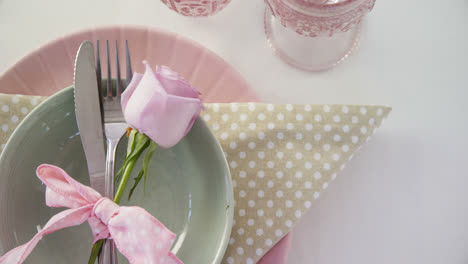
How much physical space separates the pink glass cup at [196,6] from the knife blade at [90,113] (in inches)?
4.7

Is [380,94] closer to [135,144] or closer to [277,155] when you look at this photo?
[277,155]

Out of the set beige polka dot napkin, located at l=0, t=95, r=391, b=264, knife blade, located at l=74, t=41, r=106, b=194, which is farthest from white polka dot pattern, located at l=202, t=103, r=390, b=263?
knife blade, located at l=74, t=41, r=106, b=194

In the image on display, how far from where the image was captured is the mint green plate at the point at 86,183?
34 centimetres

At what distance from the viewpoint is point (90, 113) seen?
0.35 metres

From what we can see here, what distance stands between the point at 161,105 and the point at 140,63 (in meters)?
0.15

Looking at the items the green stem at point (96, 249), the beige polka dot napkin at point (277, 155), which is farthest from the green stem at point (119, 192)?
the beige polka dot napkin at point (277, 155)

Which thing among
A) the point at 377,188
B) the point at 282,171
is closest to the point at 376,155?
the point at 377,188

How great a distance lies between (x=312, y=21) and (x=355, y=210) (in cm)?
21

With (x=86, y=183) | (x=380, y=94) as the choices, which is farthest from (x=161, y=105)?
(x=380, y=94)

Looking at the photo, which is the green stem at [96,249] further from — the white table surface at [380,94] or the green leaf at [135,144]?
the white table surface at [380,94]

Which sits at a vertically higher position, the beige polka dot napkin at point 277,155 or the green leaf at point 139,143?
the green leaf at point 139,143

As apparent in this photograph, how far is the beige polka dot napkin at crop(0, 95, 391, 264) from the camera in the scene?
39 cm

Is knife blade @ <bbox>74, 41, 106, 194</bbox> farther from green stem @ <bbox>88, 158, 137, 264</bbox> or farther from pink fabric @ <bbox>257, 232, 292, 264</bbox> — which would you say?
pink fabric @ <bbox>257, 232, 292, 264</bbox>

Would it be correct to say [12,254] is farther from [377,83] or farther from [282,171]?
[377,83]
